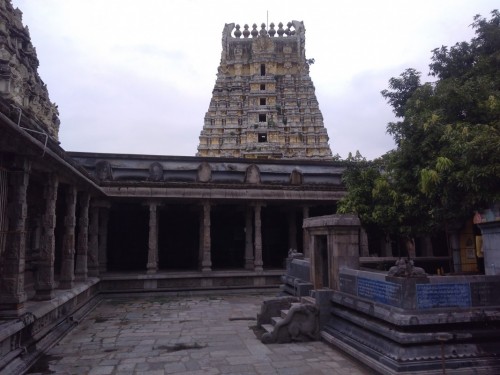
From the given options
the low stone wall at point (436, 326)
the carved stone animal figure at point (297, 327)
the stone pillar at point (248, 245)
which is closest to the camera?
the low stone wall at point (436, 326)

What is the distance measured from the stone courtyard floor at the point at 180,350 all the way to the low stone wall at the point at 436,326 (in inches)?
35.5

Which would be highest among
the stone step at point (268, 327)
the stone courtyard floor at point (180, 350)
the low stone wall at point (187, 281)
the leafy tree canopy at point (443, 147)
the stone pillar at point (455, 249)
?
the leafy tree canopy at point (443, 147)

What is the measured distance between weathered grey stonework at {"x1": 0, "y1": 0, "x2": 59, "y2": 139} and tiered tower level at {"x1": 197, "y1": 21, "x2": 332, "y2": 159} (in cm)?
1707

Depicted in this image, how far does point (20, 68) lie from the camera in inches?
1225

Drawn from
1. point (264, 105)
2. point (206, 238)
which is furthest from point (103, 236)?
point (264, 105)

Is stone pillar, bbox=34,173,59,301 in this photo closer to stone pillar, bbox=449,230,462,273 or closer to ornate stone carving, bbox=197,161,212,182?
ornate stone carving, bbox=197,161,212,182

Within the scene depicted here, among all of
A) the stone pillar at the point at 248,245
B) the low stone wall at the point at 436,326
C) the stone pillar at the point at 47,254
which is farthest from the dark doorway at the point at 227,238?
the low stone wall at the point at 436,326

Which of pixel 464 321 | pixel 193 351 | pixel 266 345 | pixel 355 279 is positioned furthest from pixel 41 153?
pixel 464 321

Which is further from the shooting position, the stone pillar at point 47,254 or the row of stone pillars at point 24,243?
the stone pillar at point 47,254

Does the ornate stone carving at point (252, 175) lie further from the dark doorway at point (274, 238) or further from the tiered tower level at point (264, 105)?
the tiered tower level at point (264, 105)

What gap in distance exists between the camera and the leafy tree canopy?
8469mm

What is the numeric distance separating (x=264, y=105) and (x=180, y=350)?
40.2 meters

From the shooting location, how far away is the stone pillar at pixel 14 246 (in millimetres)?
7664

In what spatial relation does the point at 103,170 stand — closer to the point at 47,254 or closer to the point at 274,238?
the point at 47,254
